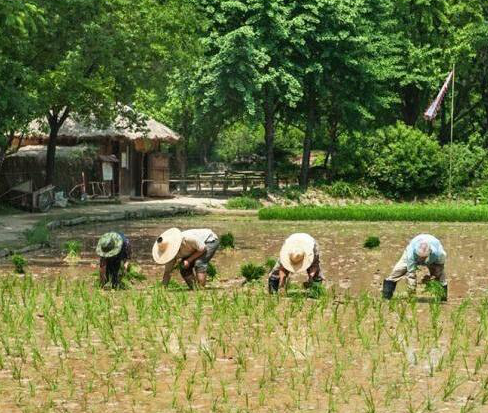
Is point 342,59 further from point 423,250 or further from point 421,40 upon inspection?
point 423,250

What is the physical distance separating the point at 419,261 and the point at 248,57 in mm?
27464

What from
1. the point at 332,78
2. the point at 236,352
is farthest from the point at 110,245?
the point at 332,78

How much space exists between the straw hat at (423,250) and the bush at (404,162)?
2972 cm

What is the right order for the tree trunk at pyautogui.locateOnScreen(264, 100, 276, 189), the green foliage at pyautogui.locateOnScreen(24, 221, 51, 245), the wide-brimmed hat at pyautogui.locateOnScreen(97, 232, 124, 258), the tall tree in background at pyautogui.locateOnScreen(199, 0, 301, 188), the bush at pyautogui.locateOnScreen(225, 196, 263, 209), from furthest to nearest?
the tree trunk at pyautogui.locateOnScreen(264, 100, 276, 189)
the tall tree in background at pyautogui.locateOnScreen(199, 0, 301, 188)
the bush at pyautogui.locateOnScreen(225, 196, 263, 209)
the green foliage at pyautogui.locateOnScreen(24, 221, 51, 245)
the wide-brimmed hat at pyautogui.locateOnScreen(97, 232, 124, 258)

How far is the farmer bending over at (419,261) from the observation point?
43.1 feet

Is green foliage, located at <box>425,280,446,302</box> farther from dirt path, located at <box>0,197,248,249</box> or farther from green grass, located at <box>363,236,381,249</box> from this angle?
dirt path, located at <box>0,197,248,249</box>

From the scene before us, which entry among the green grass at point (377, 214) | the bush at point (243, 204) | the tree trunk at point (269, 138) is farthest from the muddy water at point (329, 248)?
the tree trunk at point (269, 138)

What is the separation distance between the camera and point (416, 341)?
1029 centimetres

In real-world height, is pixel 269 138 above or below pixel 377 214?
above

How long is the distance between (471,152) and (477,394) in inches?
1519

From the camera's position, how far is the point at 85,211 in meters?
34.1

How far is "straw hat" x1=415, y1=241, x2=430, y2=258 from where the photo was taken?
13047 mm

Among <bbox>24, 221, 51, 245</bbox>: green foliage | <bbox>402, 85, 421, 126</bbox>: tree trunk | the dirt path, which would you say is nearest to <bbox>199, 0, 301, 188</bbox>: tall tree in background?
the dirt path

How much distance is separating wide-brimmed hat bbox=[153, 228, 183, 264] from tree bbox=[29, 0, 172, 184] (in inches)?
443
